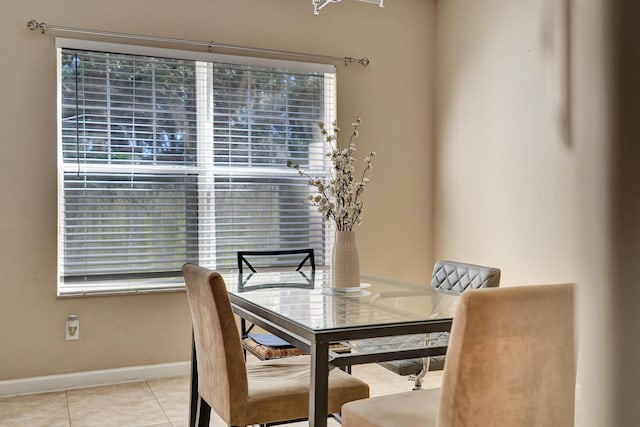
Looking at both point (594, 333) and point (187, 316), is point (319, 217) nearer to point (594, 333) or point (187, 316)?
point (187, 316)

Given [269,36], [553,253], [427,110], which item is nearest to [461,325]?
[553,253]

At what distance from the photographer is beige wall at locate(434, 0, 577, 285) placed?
11.1ft

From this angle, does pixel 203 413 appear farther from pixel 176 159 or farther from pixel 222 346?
pixel 176 159

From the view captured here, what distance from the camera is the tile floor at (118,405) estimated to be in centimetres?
293

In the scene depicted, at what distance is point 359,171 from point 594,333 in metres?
3.84

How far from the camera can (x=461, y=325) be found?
1396 millimetres

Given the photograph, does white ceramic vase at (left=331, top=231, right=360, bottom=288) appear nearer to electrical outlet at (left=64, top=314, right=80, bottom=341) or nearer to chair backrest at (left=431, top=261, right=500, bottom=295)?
chair backrest at (left=431, top=261, right=500, bottom=295)

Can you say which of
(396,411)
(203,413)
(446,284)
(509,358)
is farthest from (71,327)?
(509,358)

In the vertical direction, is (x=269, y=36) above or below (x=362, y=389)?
above

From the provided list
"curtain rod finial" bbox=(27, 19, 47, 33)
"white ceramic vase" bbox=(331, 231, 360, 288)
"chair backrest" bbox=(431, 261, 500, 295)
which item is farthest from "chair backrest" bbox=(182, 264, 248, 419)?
"curtain rod finial" bbox=(27, 19, 47, 33)

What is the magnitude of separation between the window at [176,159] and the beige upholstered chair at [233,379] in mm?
1619

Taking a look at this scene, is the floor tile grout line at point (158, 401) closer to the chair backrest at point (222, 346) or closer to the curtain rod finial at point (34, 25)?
the chair backrest at point (222, 346)

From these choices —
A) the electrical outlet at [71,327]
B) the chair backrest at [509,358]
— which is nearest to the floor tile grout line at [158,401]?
the electrical outlet at [71,327]

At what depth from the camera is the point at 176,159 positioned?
12.3ft
